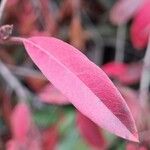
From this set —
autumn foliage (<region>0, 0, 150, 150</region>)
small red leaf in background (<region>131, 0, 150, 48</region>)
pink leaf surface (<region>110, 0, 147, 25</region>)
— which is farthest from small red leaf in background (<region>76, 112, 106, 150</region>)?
pink leaf surface (<region>110, 0, 147, 25</region>)

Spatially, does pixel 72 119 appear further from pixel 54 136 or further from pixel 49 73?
pixel 49 73

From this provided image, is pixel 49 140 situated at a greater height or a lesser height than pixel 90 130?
lesser

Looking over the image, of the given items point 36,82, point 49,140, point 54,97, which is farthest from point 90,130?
point 36,82

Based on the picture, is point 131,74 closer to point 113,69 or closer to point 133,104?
point 113,69

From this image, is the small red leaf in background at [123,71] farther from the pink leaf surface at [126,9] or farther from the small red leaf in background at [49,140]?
the small red leaf in background at [49,140]

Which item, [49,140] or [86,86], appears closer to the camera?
[86,86]

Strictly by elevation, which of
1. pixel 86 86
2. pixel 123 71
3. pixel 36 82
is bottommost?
pixel 36 82
